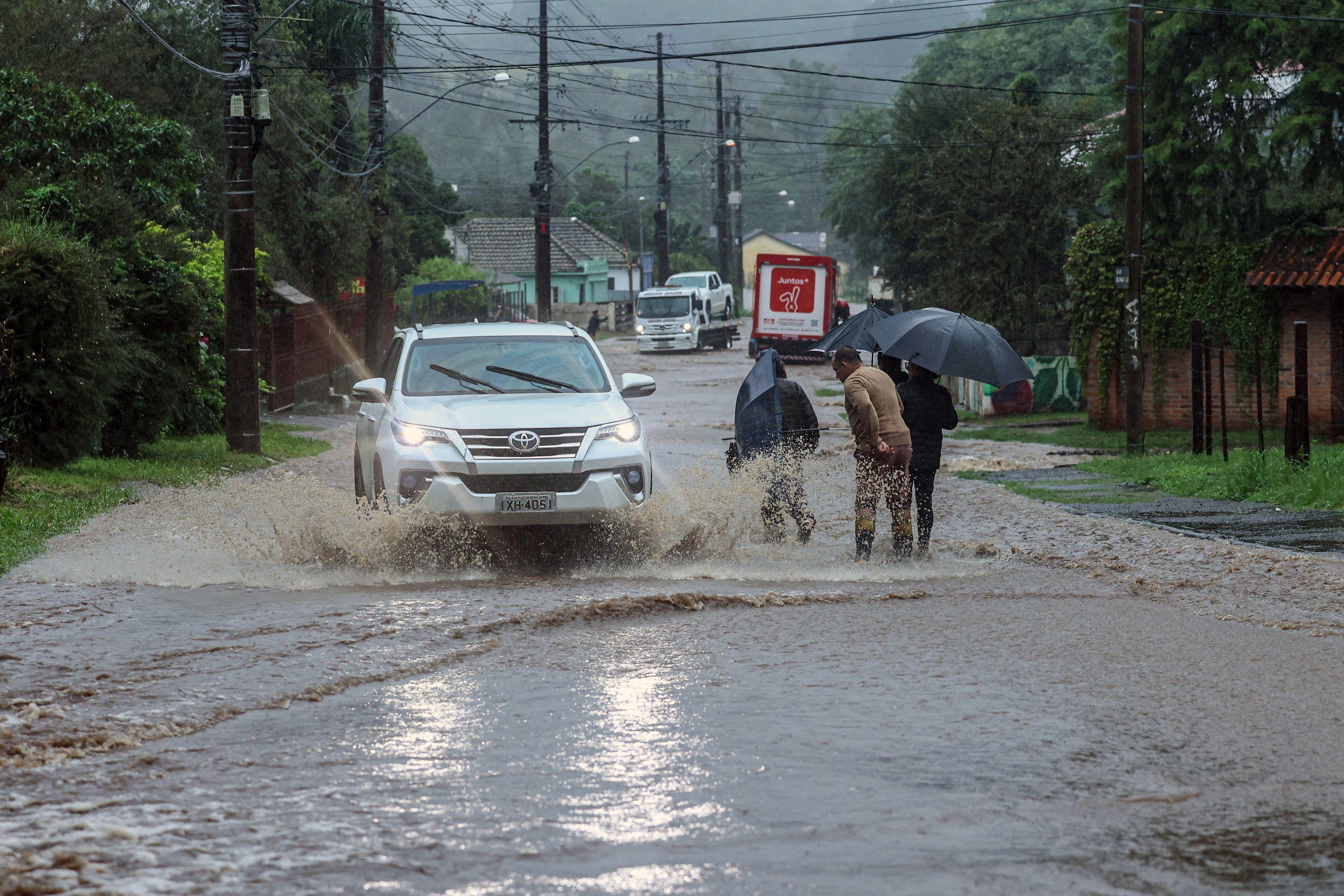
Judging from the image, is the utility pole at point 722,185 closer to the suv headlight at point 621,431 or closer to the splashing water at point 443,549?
the splashing water at point 443,549

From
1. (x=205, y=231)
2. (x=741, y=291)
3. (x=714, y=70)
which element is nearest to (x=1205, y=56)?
(x=205, y=231)

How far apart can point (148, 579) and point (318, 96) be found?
84.3ft

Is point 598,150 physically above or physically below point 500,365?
above

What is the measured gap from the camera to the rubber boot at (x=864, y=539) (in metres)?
11.1

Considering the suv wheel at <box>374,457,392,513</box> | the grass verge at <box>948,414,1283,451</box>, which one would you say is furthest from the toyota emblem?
the grass verge at <box>948,414,1283,451</box>

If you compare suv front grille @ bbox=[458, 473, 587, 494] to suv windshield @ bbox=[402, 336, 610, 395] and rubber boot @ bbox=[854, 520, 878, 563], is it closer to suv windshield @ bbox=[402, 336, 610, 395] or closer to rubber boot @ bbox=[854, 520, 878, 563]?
suv windshield @ bbox=[402, 336, 610, 395]

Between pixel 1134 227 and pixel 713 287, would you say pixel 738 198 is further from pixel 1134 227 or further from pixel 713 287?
pixel 1134 227

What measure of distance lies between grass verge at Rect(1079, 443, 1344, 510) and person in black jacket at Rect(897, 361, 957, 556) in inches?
194

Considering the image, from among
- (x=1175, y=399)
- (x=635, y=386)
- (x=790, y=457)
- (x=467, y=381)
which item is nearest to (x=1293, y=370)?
(x=1175, y=399)

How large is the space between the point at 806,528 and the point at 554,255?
79722 mm

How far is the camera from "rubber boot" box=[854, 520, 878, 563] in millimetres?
11070

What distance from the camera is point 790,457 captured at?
455 inches

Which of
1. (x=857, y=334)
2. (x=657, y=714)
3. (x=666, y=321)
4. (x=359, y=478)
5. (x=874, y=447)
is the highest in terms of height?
(x=666, y=321)

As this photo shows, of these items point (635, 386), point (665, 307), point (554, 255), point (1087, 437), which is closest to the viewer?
point (635, 386)
